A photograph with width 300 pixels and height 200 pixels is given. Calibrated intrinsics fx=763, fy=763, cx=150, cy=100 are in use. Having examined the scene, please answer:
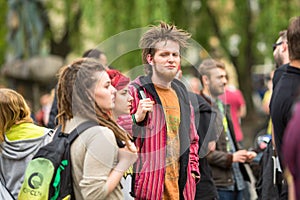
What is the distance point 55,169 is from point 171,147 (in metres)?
1.06

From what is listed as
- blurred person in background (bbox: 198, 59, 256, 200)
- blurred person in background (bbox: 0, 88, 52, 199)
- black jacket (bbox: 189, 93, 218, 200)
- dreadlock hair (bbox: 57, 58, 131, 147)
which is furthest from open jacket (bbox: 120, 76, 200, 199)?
blurred person in background (bbox: 198, 59, 256, 200)

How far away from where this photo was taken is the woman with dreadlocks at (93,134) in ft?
14.1

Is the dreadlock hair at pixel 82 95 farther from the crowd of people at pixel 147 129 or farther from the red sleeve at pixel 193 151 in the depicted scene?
the red sleeve at pixel 193 151

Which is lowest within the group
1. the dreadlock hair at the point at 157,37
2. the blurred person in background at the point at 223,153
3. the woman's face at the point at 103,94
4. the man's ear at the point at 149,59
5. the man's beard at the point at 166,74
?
the blurred person in background at the point at 223,153

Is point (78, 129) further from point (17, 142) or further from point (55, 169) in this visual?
point (17, 142)

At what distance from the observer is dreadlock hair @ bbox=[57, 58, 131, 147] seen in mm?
4465

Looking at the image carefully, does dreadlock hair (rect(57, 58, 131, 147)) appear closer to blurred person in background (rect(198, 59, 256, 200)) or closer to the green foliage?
blurred person in background (rect(198, 59, 256, 200))

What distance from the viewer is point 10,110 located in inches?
220

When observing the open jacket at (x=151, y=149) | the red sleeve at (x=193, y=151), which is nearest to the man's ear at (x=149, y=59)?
the open jacket at (x=151, y=149)

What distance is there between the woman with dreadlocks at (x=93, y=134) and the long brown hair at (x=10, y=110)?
104cm

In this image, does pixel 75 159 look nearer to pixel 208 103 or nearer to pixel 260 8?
pixel 208 103

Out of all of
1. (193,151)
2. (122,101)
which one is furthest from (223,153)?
(122,101)

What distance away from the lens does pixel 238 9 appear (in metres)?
17.0

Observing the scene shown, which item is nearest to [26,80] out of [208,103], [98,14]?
[98,14]
